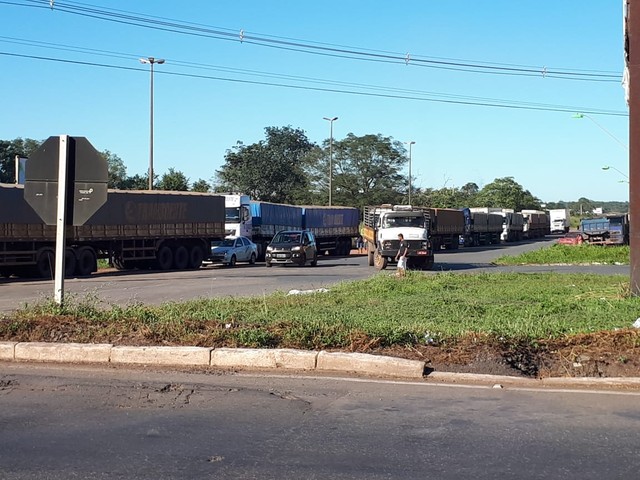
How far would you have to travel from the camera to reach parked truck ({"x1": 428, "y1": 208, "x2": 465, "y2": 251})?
55250 millimetres

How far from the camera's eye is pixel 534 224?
92250 millimetres

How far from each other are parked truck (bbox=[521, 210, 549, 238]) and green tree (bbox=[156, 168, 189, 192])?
40611mm

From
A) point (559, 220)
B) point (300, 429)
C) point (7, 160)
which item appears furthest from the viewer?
point (559, 220)

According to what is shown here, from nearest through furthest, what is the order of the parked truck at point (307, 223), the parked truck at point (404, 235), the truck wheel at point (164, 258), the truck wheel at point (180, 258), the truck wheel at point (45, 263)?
the truck wheel at point (45, 263) < the parked truck at point (404, 235) < the truck wheel at point (164, 258) < the truck wheel at point (180, 258) < the parked truck at point (307, 223)

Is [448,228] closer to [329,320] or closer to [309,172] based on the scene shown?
[309,172]

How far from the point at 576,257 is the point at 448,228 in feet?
65.7

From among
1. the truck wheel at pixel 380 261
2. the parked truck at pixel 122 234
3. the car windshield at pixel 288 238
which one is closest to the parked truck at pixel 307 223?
the car windshield at pixel 288 238

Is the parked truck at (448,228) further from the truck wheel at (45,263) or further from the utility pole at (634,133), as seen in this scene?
the utility pole at (634,133)

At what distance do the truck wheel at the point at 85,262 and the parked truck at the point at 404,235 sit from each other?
11398 mm

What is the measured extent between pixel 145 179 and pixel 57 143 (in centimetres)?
6097

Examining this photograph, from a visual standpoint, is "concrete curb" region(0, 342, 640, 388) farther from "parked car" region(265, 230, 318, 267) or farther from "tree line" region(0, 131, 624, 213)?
"tree line" region(0, 131, 624, 213)

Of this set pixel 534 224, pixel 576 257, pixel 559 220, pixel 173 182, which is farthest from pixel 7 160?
pixel 559 220

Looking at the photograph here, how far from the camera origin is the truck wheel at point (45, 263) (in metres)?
27.8

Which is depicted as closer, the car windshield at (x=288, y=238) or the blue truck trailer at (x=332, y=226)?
the car windshield at (x=288, y=238)
